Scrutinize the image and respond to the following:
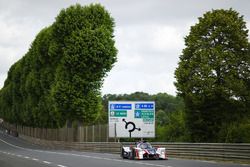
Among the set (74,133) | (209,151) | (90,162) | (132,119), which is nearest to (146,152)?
(209,151)

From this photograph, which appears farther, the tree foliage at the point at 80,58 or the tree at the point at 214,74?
the tree foliage at the point at 80,58

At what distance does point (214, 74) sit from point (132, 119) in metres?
7.88

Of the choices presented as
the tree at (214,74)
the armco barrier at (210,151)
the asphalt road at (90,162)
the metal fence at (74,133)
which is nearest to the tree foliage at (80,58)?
the metal fence at (74,133)

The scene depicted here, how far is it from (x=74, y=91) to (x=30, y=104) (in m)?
24.6

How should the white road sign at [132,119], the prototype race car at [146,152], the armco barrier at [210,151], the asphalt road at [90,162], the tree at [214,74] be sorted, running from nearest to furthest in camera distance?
the asphalt road at [90,162]
the armco barrier at [210,151]
the prototype race car at [146,152]
the white road sign at [132,119]
the tree at [214,74]

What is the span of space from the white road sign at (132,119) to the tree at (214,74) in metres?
4.54

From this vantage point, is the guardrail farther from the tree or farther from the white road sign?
the tree

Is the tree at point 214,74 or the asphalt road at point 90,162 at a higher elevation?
the tree at point 214,74

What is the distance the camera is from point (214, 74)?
157ft

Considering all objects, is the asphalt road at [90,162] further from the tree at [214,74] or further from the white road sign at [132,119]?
the tree at [214,74]

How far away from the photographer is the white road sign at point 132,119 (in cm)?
4497

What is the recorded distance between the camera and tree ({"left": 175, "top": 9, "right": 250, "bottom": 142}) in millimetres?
47125

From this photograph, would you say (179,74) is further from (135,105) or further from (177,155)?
(177,155)

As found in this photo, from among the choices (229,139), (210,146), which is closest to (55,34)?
(229,139)
